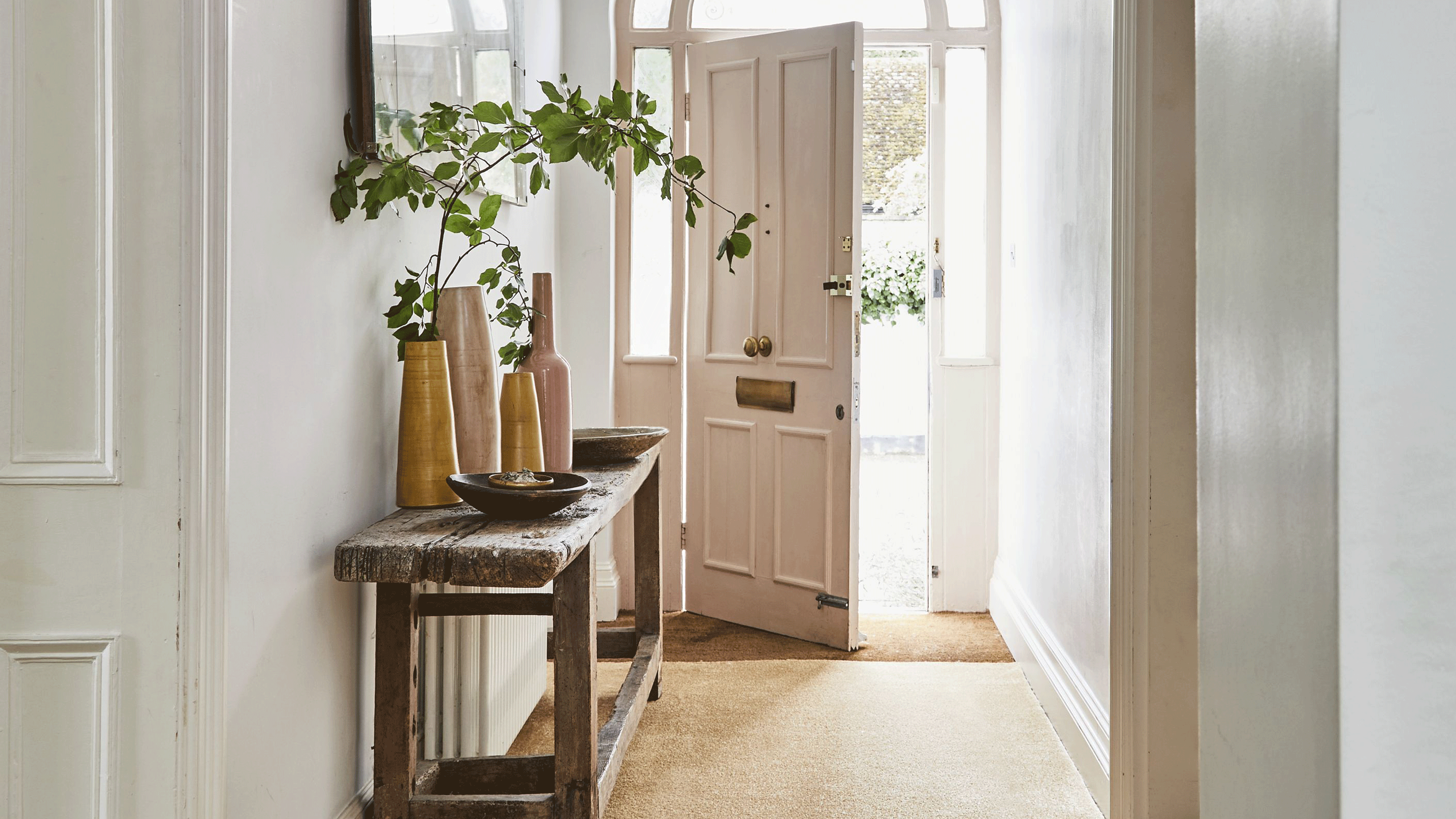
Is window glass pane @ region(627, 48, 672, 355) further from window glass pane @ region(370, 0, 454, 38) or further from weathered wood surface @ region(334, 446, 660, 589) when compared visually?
weathered wood surface @ region(334, 446, 660, 589)

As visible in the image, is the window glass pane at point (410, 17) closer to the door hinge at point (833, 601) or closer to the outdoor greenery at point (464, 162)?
the outdoor greenery at point (464, 162)

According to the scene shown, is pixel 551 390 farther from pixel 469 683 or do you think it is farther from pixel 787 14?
pixel 787 14

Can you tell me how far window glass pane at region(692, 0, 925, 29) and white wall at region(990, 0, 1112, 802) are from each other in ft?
1.33

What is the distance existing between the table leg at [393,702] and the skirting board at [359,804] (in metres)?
0.06

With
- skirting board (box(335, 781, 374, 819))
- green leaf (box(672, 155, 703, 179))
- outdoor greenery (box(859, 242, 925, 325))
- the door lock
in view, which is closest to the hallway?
skirting board (box(335, 781, 374, 819))

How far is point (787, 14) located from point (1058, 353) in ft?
6.60

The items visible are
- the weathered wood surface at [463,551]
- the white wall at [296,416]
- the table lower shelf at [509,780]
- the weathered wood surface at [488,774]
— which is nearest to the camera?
the white wall at [296,416]

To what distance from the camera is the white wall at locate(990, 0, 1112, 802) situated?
2.42 meters

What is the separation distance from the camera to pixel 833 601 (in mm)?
3594

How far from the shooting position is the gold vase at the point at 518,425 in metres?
2.06

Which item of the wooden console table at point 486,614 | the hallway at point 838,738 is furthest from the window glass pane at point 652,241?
the wooden console table at point 486,614

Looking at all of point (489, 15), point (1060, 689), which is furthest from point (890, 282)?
point (489, 15)

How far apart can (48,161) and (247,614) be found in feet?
2.15

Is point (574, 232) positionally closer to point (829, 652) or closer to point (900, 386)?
point (829, 652)
